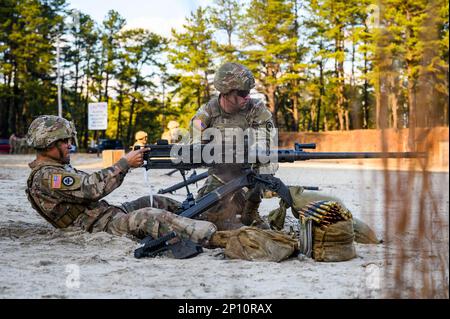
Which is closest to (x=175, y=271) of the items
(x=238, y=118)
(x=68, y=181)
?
(x=68, y=181)

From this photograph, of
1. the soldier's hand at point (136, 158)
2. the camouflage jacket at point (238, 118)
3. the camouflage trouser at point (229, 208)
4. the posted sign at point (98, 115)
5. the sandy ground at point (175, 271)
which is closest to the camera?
the sandy ground at point (175, 271)

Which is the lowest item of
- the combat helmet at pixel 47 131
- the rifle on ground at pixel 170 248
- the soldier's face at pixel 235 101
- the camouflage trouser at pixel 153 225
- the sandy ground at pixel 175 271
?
the sandy ground at pixel 175 271

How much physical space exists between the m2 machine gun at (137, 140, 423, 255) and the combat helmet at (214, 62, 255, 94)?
2.92ft

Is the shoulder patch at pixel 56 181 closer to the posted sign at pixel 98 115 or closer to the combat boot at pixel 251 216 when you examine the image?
the combat boot at pixel 251 216

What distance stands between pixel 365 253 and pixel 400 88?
6.92 ft

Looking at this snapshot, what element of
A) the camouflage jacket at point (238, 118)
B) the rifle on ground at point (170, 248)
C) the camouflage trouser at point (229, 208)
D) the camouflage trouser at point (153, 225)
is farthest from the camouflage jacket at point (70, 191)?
the camouflage jacket at point (238, 118)

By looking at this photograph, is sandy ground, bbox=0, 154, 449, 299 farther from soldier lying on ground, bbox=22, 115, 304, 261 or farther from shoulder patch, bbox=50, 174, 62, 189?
shoulder patch, bbox=50, 174, 62, 189

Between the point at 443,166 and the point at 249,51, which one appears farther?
the point at 249,51

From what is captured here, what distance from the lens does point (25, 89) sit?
42.3 m

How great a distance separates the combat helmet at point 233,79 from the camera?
595cm

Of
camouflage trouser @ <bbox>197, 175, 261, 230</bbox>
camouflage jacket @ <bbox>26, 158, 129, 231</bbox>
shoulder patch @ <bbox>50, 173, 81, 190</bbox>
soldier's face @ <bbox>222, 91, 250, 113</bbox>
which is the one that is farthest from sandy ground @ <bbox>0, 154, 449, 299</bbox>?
soldier's face @ <bbox>222, 91, 250, 113</bbox>

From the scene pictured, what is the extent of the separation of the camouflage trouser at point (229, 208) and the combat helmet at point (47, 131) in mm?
1565
